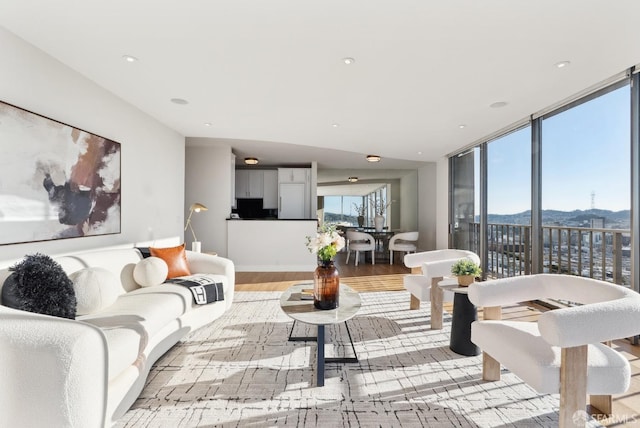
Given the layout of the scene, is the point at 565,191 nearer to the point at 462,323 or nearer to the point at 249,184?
the point at 462,323

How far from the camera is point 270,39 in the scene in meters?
2.35

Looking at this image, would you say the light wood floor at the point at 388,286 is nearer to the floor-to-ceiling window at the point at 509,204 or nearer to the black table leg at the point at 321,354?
the floor-to-ceiling window at the point at 509,204

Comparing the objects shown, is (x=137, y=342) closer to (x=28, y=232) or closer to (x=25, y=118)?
(x=28, y=232)

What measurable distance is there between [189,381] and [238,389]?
0.38m

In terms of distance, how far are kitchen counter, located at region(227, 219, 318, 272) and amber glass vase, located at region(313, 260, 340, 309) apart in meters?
4.03

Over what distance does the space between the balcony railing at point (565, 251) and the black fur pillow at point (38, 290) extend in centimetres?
461

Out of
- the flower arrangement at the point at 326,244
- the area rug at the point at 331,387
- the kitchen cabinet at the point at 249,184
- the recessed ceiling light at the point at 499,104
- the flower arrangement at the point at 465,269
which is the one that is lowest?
the area rug at the point at 331,387

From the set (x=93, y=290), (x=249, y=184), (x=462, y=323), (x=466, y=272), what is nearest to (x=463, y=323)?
(x=462, y=323)

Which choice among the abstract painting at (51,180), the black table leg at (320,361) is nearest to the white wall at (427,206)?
the black table leg at (320,361)

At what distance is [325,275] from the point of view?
93.7 inches

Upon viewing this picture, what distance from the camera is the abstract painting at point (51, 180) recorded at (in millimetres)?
2303

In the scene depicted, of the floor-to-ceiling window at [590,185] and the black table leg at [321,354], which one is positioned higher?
the floor-to-ceiling window at [590,185]

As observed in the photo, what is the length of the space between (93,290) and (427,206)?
7.38 meters

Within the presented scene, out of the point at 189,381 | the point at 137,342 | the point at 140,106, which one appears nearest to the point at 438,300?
the point at 189,381
